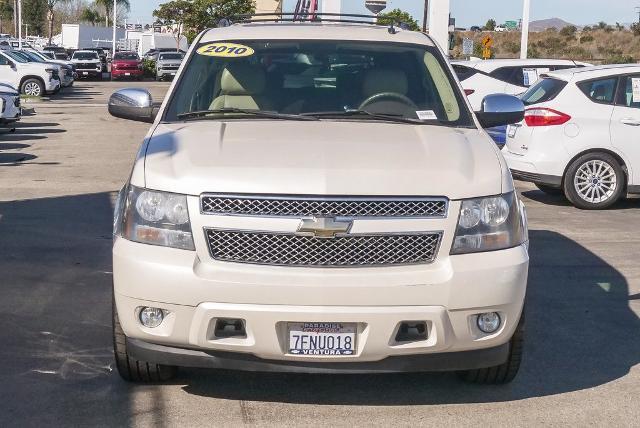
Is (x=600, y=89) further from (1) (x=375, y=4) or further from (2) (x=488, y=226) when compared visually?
(1) (x=375, y=4)

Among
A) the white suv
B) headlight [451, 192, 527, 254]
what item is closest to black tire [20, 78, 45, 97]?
the white suv

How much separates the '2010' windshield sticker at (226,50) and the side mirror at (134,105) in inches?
18.5

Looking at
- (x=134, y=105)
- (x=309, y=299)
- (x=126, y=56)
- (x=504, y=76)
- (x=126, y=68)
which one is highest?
(x=134, y=105)

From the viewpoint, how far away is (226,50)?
6.56 metres

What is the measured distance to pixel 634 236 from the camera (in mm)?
10539

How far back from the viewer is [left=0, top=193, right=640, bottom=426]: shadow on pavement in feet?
17.4

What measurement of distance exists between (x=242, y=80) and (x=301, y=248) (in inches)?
74.2

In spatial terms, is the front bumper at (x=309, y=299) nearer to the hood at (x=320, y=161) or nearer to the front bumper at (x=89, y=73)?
the hood at (x=320, y=161)

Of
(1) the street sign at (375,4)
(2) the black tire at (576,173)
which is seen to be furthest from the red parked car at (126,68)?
(2) the black tire at (576,173)

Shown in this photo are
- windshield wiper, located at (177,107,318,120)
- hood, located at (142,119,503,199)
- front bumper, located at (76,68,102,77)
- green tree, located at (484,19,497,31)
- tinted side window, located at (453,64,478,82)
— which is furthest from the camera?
green tree, located at (484,19,497,31)

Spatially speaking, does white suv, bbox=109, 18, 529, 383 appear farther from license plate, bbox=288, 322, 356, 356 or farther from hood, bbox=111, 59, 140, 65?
hood, bbox=111, 59, 140, 65

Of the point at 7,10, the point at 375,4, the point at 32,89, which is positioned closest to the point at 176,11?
the point at 32,89

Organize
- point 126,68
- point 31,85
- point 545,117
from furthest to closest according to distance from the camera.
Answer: point 126,68 → point 31,85 → point 545,117

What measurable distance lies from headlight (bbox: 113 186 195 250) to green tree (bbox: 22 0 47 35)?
110m
